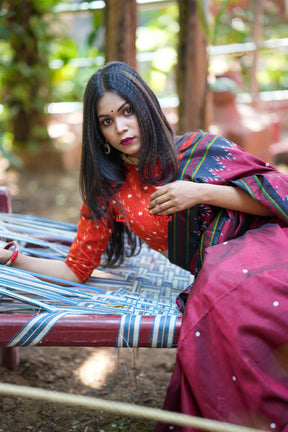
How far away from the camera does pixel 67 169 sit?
17.1 feet

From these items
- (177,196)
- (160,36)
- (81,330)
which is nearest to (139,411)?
(81,330)

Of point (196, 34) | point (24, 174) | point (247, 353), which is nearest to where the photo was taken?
point (247, 353)

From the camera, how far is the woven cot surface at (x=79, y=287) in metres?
1.41

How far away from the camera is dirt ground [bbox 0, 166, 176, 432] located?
1707 millimetres

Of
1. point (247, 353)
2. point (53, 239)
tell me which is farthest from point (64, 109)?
point (247, 353)

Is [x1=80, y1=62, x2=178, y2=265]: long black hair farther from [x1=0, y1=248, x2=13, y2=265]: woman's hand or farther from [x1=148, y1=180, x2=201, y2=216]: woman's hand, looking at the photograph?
[x1=0, y1=248, x2=13, y2=265]: woman's hand

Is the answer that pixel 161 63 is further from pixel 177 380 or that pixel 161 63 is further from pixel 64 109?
pixel 177 380

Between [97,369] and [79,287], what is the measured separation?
0.63 meters

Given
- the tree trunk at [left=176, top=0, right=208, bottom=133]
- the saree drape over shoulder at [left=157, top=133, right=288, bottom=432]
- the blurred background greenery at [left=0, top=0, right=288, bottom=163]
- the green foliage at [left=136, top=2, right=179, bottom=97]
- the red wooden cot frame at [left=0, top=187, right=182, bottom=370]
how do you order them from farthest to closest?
1. the green foliage at [left=136, top=2, right=179, bottom=97]
2. the blurred background greenery at [left=0, top=0, right=288, bottom=163]
3. the tree trunk at [left=176, top=0, right=208, bottom=133]
4. the red wooden cot frame at [left=0, top=187, right=182, bottom=370]
5. the saree drape over shoulder at [left=157, top=133, right=288, bottom=432]

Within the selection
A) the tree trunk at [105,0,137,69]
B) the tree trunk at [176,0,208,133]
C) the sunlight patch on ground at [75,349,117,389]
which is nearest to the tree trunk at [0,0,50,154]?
the tree trunk at [176,0,208,133]

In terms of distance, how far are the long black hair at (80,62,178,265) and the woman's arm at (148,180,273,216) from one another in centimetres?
12

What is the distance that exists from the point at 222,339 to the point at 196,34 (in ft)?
7.75

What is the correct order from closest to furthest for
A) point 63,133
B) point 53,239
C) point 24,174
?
point 53,239, point 24,174, point 63,133

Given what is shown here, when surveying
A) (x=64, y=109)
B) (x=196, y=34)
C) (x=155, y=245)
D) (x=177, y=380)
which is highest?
(x=196, y=34)
